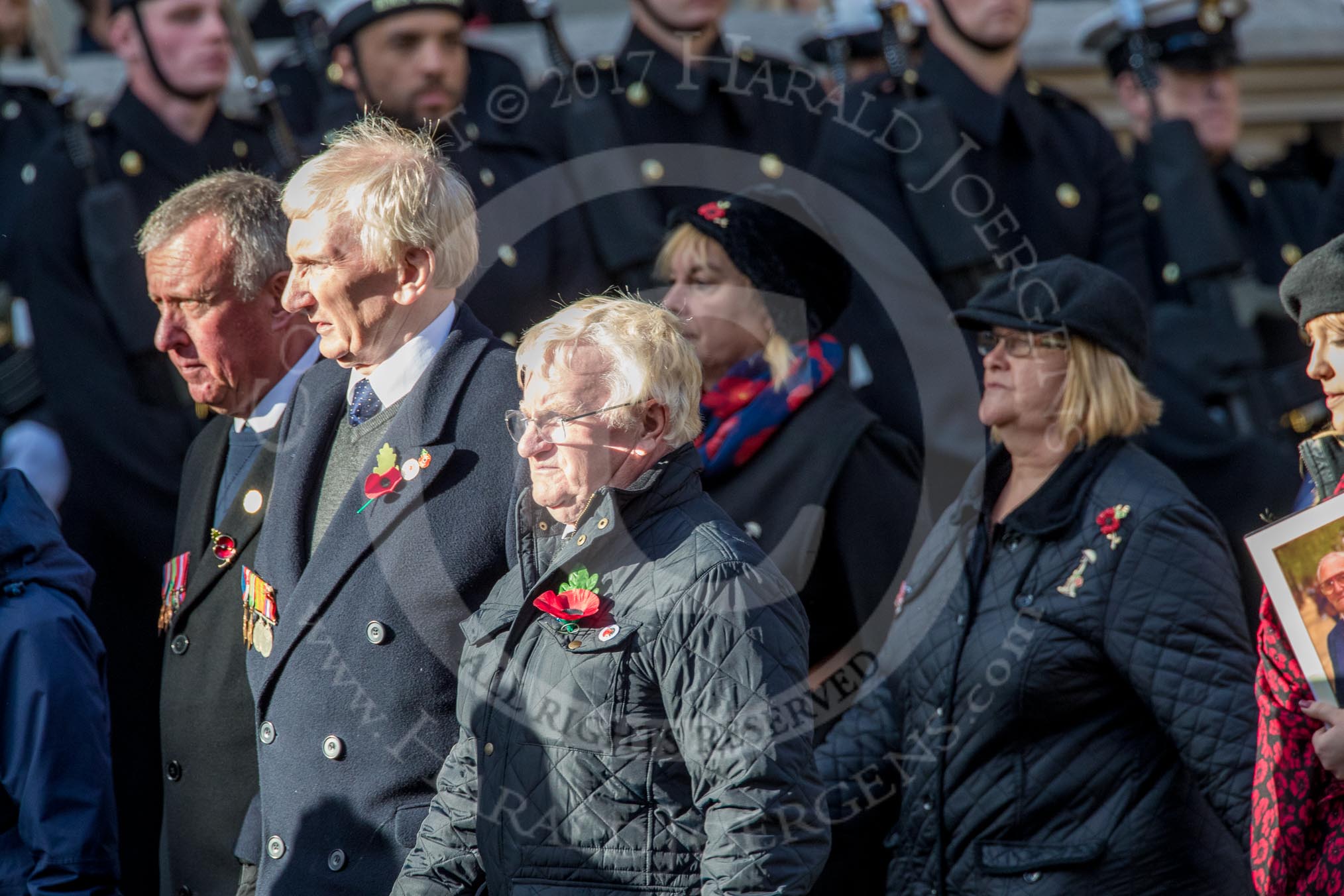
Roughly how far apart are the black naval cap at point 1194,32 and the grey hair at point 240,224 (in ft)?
11.7

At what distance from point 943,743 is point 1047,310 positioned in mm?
832

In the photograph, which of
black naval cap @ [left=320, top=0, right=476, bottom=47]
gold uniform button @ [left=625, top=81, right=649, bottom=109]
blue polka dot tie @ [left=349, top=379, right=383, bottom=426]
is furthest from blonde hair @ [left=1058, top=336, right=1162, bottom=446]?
black naval cap @ [left=320, top=0, right=476, bottom=47]

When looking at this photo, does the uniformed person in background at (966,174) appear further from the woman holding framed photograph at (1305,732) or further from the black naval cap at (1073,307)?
the woman holding framed photograph at (1305,732)

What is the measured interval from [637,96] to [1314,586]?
3.19m

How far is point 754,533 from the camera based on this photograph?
3.76 metres

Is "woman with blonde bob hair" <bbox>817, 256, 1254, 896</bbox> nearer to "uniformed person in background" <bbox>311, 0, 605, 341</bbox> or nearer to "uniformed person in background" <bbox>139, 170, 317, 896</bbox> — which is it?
"uniformed person in background" <bbox>139, 170, 317, 896</bbox>

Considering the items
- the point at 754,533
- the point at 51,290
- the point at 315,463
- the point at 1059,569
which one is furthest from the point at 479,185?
the point at 1059,569

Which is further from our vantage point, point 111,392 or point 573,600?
point 111,392

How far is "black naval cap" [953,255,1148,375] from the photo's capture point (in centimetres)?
339

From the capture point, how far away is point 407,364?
3113mm

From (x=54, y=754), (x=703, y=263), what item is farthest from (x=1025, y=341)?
(x=54, y=754)

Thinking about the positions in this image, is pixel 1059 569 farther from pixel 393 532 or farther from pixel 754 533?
pixel 393 532

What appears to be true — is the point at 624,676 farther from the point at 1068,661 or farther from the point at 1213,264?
the point at 1213,264

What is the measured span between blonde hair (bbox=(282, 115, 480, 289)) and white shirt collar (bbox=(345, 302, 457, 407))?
9cm
